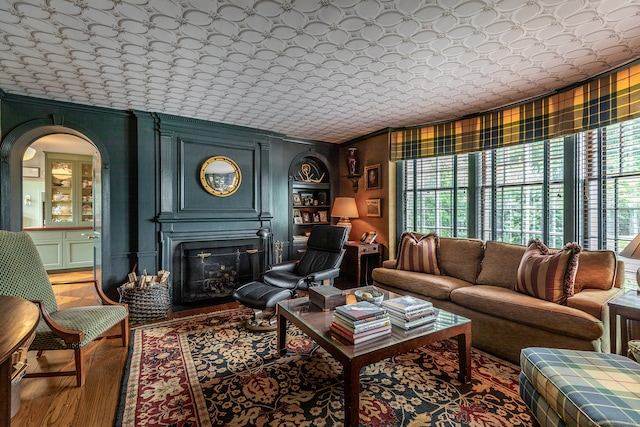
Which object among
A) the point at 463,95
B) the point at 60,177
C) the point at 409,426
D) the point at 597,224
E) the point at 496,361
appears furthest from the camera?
the point at 60,177

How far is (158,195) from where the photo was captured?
3730 mm

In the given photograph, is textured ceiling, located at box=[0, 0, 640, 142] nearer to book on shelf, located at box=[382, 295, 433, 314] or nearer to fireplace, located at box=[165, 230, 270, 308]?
fireplace, located at box=[165, 230, 270, 308]

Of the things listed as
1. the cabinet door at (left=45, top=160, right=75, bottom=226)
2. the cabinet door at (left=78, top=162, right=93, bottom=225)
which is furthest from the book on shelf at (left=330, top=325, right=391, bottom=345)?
the cabinet door at (left=45, top=160, right=75, bottom=226)

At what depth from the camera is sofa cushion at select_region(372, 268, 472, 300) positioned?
116 inches

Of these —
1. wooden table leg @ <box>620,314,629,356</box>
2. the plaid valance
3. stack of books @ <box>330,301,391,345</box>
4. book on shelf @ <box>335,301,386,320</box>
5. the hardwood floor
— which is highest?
the plaid valance

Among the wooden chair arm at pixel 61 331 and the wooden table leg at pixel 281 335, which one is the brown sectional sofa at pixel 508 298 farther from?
the wooden chair arm at pixel 61 331

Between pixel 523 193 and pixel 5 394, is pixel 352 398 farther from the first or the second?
pixel 523 193

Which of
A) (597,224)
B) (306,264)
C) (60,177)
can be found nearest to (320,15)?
(306,264)

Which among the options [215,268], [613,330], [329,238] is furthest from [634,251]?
[215,268]

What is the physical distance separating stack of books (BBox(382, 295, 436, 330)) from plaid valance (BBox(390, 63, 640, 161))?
7.61ft

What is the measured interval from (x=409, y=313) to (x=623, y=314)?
1.30 m

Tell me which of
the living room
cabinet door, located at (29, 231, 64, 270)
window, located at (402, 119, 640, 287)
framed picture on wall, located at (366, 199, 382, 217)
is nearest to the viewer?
the living room

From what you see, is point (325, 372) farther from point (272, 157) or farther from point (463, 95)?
point (272, 157)

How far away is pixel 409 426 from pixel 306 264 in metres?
2.36
